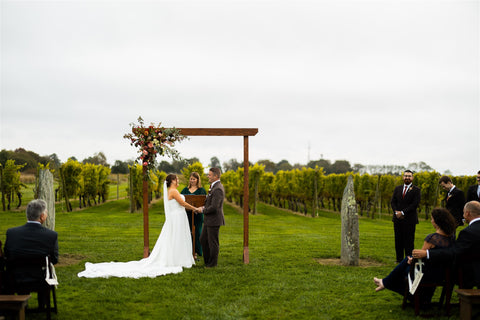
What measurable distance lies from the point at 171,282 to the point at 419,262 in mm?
4587

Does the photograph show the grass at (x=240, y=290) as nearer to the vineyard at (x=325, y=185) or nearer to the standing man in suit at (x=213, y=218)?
the standing man in suit at (x=213, y=218)

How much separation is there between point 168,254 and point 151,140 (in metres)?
2.79

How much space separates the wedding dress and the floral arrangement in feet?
3.14

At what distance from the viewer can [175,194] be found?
9.27m

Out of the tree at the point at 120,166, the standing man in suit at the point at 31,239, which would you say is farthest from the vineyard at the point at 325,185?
the tree at the point at 120,166

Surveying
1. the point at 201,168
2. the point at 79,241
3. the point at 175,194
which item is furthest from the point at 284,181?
the point at 175,194

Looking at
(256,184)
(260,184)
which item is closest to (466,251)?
(256,184)

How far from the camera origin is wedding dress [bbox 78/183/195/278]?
854cm

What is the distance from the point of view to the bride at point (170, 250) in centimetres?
860

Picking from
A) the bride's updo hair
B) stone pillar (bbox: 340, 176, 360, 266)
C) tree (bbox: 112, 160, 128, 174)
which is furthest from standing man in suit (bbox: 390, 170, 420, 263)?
tree (bbox: 112, 160, 128, 174)

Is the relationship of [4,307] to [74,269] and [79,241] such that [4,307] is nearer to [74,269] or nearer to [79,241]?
[74,269]

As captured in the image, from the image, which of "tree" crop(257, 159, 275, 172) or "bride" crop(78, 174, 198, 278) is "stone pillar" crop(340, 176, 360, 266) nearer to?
"bride" crop(78, 174, 198, 278)

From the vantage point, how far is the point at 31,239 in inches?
213

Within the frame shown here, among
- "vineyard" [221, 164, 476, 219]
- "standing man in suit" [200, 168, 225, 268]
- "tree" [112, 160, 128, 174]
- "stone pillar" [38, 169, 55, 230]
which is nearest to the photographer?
"standing man in suit" [200, 168, 225, 268]
